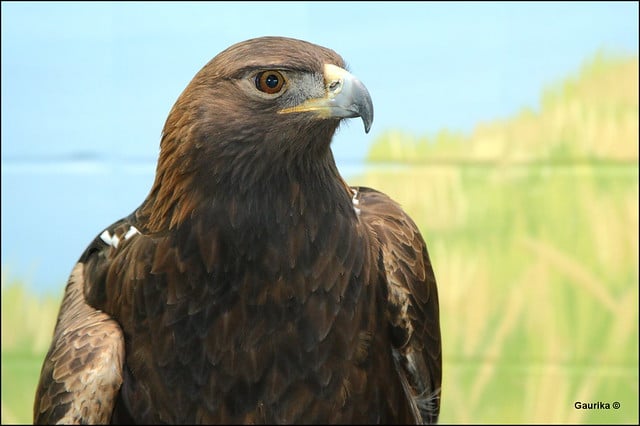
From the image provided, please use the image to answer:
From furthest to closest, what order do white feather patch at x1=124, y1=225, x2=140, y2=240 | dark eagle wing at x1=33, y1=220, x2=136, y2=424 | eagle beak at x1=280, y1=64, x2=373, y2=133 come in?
1. white feather patch at x1=124, y1=225, x2=140, y2=240
2. dark eagle wing at x1=33, y1=220, x2=136, y2=424
3. eagle beak at x1=280, y1=64, x2=373, y2=133

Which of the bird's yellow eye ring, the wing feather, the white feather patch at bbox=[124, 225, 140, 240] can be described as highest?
the bird's yellow eye ring

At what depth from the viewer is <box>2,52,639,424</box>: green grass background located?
3.01 meters

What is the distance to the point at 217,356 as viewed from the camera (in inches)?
66.5

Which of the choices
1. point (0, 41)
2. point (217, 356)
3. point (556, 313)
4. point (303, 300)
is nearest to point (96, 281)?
point (217, 356)

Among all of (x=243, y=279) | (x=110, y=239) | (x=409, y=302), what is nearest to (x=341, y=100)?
(x=243, y=279)

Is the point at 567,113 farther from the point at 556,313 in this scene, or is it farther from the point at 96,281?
the point at 96,281

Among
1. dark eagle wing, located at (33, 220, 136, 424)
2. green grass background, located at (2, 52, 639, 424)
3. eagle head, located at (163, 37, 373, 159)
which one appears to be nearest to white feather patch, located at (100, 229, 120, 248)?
dark eagle wing, located at (33, 220, 136, 424)

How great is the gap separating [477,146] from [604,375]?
Answer: 3.25ft

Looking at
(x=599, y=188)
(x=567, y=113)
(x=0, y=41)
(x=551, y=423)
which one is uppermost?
(x=0, y=41)

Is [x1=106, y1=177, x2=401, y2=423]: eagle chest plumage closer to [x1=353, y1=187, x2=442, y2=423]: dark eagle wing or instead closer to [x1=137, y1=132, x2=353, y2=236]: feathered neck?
[x1=137, y1=132, x2=353, y2=236]: feathered neck

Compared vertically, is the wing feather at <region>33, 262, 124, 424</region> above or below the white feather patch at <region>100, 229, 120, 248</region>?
below

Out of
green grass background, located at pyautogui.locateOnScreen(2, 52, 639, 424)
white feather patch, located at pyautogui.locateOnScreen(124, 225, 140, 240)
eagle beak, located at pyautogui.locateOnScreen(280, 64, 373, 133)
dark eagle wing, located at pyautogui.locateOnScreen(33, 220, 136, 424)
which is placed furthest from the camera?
green grass background, located at pyautogui.locateOnScreen(2, 52, 639, 424)

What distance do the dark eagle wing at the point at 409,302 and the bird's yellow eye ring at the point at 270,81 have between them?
1.51ft

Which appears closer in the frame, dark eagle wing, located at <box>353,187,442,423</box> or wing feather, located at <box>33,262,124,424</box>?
wing feather, located at <box>33,262,124,424</box>
